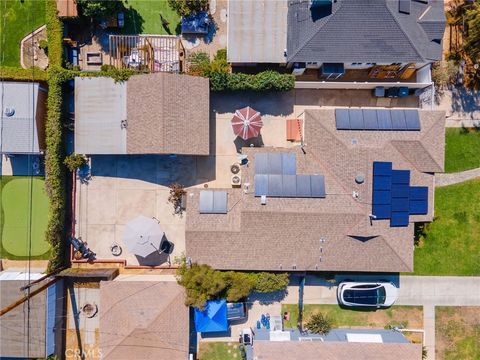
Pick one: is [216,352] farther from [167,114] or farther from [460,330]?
[460,330]

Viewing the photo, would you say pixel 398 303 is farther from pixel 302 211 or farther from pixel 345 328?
pixel 302 211

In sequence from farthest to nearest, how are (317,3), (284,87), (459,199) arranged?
(459,199), (284,87), (317,3)

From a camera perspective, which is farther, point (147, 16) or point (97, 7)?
point (147, 16)

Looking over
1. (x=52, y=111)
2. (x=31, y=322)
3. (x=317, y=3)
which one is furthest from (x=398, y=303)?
(x=52, y=111)

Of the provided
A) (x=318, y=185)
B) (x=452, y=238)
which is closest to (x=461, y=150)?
(x=452, y=238)

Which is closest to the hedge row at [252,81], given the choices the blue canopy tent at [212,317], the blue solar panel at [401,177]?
the blue solar panel at [401,177]

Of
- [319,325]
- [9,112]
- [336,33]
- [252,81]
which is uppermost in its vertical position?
[336,33]

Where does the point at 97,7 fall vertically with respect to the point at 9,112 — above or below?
above
